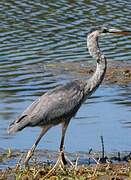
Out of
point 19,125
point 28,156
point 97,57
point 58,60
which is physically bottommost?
point 58,60

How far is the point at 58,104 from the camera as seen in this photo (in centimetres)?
931

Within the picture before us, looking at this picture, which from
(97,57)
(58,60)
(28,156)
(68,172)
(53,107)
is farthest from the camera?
(58,60)

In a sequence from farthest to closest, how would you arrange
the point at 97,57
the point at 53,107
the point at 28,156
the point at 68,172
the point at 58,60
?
the point at 58,60 → the point at 97,57 → the point at 53,107 → the point at 28,156 → the point at 68,172

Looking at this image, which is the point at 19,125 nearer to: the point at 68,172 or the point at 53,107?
the point at 53,107

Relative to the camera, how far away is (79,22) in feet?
65.7

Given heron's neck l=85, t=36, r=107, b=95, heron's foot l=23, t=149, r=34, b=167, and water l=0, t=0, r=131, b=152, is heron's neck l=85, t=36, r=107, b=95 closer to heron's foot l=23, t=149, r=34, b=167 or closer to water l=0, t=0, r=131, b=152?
water l=0, t=0, r=131, b=152

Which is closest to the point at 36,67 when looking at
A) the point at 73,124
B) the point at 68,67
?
the point at 68,67

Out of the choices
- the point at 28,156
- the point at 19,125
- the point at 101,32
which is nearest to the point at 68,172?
the point at 28,156

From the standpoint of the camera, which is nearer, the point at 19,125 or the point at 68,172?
the point at 68,172

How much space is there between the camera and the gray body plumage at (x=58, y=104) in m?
9.13

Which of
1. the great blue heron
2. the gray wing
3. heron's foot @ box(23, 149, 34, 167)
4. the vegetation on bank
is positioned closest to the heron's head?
the great blue heron

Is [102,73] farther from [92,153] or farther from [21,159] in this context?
[21,159]

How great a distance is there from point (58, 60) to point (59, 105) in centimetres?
630

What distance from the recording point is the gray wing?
30.0 feet
